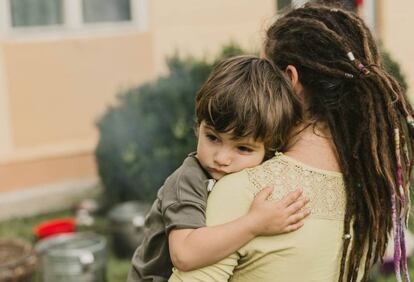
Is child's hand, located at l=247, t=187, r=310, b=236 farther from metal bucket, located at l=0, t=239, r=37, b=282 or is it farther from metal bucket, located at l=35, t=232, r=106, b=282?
metal bucket, located at l=0, t=239, r=37, b=282

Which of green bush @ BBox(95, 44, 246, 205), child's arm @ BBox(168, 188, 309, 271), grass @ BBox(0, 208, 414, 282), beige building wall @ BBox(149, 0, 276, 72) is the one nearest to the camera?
child's arm @ BBox(168, 188, 309, 271)

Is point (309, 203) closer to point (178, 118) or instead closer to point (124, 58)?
point (178, 118)

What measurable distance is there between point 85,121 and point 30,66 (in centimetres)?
91

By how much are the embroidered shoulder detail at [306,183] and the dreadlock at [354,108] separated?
0.03 m

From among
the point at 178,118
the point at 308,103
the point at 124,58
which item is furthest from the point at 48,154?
the point at 308,103

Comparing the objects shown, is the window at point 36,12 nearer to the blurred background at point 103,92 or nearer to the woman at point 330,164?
the blurred background at point 103,92

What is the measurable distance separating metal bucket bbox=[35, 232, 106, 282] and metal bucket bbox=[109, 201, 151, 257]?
599mm

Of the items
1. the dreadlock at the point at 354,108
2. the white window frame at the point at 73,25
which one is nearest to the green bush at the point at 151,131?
the white window frame at the point at 73,25

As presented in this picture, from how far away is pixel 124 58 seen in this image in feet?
26.6

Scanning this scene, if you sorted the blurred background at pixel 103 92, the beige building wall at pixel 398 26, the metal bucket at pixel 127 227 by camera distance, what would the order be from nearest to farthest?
the metal bucket at pixel 127 227 → the blurred background at pixel 103 92 → the beige building wall at pixel 398 26

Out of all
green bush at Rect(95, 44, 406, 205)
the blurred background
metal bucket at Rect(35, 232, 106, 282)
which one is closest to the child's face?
metal bucket at Rect(35, 232, 106, 282)

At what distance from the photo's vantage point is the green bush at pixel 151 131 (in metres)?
6.34

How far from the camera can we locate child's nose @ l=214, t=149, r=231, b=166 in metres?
1.71

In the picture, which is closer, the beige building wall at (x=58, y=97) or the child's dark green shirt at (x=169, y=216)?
the child's dark green shirt at (x=169, y=216)
